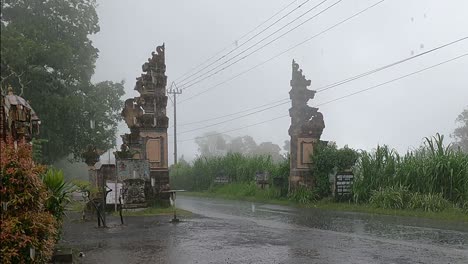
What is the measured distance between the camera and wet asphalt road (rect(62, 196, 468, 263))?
8.48 m

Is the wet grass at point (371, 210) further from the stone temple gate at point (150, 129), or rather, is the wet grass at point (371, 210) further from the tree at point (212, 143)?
the tree at point (212, 143)

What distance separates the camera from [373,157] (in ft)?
64.9

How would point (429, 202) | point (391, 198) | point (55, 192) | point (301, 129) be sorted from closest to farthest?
point (55, 192)
point (429, 202)
point (391, 198)
point (301, 129)

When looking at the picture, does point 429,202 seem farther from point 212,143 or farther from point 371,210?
point 212,143

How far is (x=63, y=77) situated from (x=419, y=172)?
502 inches

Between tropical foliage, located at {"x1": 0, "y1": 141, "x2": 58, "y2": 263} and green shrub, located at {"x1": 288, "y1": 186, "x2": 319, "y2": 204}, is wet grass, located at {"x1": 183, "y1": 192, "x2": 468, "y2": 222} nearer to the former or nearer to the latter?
green shrub, located at {"x1": 288, "y1": 186, "x2": 319, "y2": 204}

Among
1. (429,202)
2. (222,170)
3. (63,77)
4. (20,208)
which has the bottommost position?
(429,202)

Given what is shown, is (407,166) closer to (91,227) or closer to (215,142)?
(91,227)

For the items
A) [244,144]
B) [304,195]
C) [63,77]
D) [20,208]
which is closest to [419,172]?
[304,195]

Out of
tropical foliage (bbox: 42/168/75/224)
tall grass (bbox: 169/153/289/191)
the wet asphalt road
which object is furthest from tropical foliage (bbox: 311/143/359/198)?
tropical foliage (bbox: 42/168/75/224)

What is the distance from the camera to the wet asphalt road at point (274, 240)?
27.8 ft

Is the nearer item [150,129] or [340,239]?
[340,239]

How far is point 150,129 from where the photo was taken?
20.0 metres

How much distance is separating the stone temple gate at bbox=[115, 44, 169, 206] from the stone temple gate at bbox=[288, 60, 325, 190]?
5.95 m
